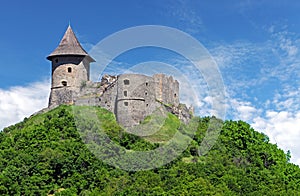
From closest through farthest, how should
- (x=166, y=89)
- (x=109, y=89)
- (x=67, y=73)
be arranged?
(x=109, y=89) → (x=67, y=73) → (x=166, y=89)

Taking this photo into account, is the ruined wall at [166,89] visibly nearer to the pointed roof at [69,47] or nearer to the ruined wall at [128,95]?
the ruined wall at [128,95]

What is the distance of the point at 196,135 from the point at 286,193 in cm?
1271

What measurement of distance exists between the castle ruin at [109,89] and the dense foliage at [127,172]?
1702 millimetres

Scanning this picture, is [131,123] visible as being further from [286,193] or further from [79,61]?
[286,193]

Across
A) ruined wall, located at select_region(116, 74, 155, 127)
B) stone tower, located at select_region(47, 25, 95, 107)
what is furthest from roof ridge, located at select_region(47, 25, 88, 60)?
ruined wall, located at select_region(116, 74, 155, 127)

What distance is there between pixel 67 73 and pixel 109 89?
534cm

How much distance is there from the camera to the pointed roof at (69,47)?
57.6 m

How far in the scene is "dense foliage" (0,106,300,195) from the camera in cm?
4203

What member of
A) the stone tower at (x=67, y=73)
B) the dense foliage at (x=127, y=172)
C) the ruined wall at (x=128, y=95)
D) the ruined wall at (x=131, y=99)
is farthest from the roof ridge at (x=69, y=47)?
the ruined wall at (x=131, y=99)

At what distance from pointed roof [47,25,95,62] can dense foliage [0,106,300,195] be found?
6.37 m

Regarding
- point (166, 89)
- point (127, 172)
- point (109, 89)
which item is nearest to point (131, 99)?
point (109, 89)

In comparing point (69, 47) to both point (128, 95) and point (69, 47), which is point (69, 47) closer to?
point (69, 47)

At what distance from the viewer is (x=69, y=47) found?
58.6m

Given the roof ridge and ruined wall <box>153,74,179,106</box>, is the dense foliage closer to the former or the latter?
ruined wall <box>153,74,179,106</box>
